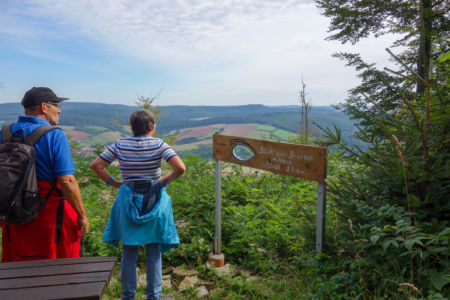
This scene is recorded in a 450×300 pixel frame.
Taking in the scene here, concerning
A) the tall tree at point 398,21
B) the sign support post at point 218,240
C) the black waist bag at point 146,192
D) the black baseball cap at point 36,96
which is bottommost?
the sign support post at point 218,240

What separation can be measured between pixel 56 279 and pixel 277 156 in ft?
8.02

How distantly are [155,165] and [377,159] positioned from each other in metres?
2.05

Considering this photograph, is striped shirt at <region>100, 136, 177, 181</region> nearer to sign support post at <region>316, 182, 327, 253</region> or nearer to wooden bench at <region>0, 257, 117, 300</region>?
wooden bench at <region>0, 257, 117, 300</region>

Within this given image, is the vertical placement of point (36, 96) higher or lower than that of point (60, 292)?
higher

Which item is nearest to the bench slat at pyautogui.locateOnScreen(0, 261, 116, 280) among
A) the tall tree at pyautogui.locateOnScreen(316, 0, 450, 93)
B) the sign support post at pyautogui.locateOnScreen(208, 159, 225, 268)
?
the sign support post at pyautogui.locateOnScreen(208, 159, 225, 268)

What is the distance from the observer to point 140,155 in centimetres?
278

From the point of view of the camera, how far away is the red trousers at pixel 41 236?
2541mm

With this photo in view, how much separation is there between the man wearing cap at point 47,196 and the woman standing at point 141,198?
1.32ft

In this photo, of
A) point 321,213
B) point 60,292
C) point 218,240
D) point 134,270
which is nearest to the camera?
point 60,292

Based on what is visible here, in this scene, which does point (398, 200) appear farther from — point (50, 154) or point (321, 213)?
point (50, 154)

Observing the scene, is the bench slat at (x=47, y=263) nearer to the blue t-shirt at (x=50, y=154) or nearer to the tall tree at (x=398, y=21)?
the blue t-shirt at (x=50, y=154)

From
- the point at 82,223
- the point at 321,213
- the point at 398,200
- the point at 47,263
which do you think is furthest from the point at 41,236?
Result: the point at 398,200

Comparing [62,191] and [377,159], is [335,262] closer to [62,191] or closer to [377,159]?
[377,159]

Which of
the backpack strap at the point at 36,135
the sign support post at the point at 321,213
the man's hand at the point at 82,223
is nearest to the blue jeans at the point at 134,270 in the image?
the man's hand at the point at 82,223
